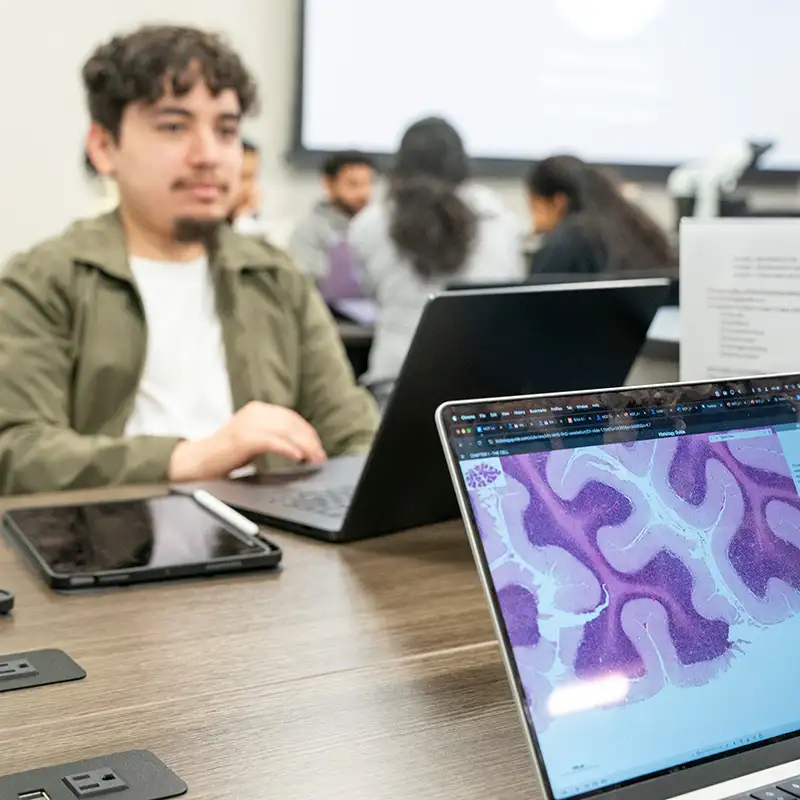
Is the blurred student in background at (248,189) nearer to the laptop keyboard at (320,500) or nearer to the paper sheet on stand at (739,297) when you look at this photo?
the laptop keyboard at (320,500)

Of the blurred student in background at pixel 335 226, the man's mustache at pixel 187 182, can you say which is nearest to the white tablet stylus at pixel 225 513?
the man's mustache at pixel 187 182

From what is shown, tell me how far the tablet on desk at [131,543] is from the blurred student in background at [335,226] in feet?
10.8

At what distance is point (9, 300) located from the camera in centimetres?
162

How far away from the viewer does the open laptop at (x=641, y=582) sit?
56 centimetres

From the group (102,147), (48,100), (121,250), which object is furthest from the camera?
(48,100)

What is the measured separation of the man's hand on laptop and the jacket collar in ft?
1.35

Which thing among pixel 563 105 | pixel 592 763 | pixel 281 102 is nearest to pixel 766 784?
pixel 592 763

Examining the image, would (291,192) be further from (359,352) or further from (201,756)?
(201,756)

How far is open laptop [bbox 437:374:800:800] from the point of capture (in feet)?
1.84

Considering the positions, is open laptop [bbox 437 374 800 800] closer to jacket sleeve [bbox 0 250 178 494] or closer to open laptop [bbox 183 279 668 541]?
open laptop [bbox 183 279 668 541]

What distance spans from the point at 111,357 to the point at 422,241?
6.19 feet

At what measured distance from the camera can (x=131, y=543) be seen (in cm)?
100

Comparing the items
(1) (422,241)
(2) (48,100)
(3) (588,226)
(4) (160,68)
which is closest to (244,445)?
(4) (160,68)

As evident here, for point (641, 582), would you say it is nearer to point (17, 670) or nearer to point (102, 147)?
point (17, 670)
